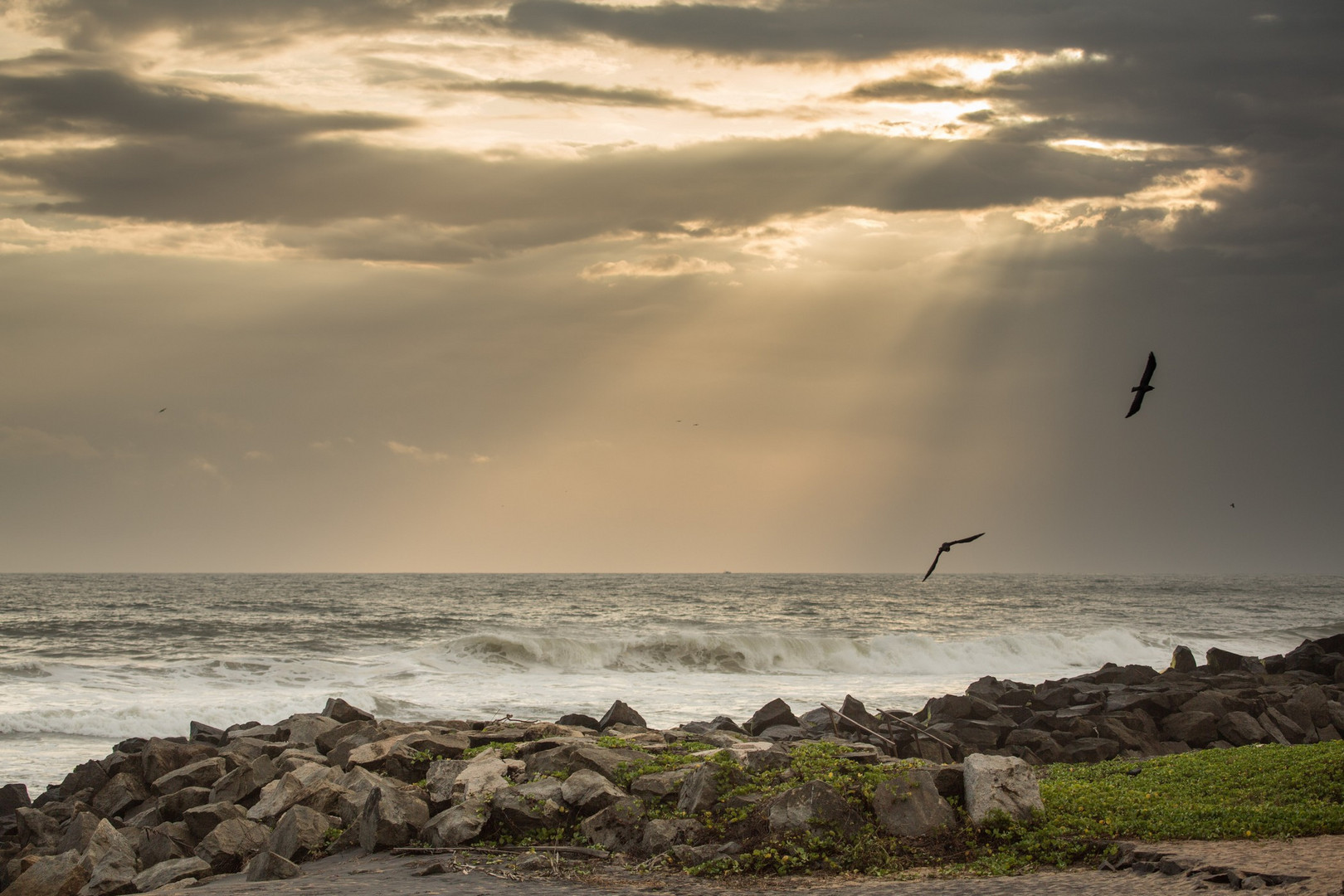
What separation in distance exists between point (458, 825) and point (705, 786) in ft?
7.61

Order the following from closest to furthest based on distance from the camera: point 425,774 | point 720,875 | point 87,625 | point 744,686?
point 720,875, point 425,774, point 744,686, point 87,625

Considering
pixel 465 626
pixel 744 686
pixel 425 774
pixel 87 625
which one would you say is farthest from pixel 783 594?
pixel 425 774

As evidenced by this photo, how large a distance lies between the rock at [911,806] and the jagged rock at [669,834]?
1622 millimetres

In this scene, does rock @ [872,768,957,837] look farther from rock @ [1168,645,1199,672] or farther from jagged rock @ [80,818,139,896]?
rock @ [1168,645,1199,672]

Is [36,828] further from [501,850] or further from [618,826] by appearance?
[618,826]

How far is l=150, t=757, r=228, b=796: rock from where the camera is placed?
43.5 feet

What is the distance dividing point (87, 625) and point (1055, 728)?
140ft

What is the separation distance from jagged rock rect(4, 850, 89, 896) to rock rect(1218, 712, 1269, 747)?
15620mm

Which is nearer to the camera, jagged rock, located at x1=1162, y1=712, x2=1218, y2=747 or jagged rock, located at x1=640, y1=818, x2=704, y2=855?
jagged rock, located at x1=640, y1=818, x2=704, y2=855

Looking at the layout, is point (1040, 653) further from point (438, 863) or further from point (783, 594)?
point (783, 594)

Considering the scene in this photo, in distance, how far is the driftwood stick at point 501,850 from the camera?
9.41m

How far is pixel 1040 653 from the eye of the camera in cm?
4300

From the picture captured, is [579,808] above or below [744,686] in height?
above

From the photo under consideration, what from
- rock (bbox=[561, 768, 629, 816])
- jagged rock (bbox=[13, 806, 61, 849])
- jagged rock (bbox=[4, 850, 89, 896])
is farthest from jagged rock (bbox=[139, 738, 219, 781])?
rock (bbox=[561, 768, 629, 816])
